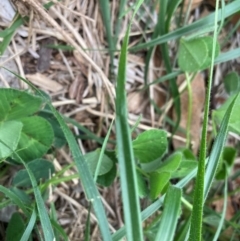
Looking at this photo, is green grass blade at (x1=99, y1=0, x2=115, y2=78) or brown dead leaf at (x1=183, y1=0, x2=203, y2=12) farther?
brown dead leaf at (x1=183, y1=0, x2=203, y2=12)

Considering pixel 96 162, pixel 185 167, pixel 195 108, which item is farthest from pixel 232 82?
pixel 96 162

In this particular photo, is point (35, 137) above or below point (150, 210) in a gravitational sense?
above

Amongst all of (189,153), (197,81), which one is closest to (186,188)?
(189,153)

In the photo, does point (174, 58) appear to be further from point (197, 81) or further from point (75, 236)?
point (75, 236)

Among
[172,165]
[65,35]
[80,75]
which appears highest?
[65,35]

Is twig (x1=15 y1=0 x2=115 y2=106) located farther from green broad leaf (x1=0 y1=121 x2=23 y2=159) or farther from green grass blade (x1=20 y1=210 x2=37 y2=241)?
green grass blade (x1=20 y1=210 x2=37 y2=241)

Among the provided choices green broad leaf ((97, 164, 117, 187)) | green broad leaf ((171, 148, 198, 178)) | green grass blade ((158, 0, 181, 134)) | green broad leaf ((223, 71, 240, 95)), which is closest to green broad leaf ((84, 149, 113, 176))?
green broad leaf ((97, 164, 117, 187))

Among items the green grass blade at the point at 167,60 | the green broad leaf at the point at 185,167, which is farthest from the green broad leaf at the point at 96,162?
the green grass blade at the point at 167,60

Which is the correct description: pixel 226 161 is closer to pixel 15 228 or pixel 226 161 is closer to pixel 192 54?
pixel 192 54
